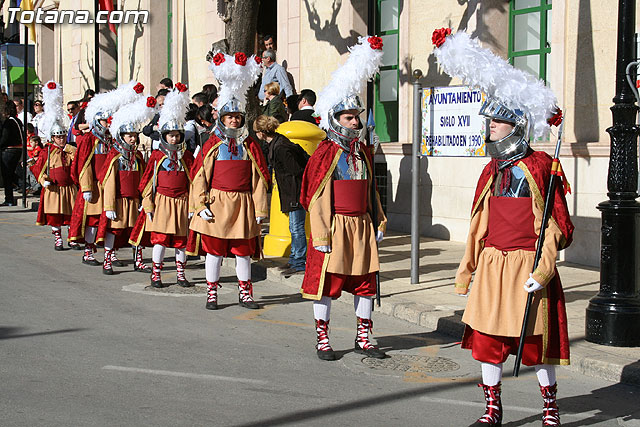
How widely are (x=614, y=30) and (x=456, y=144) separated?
2.95m

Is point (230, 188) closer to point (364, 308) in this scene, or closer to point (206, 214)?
point (206, 214)

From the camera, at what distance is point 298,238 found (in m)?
10.9

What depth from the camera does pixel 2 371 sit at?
6348 millimetres

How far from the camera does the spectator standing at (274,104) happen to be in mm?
12977

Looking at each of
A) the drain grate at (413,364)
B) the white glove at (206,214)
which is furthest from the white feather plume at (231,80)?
the drain grate at (413,364)

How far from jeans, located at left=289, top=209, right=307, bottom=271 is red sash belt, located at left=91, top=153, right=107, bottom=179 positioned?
2830 millimetres

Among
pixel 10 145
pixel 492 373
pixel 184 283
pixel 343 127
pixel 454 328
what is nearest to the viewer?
pixel 492 373

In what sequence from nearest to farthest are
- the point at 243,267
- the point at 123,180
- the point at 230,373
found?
the point at 230,373, the point at 243,267, the point at 123,180

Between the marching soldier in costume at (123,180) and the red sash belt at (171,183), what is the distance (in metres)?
0.91

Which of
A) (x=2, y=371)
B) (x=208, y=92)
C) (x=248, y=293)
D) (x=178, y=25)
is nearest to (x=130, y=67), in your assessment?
(x=178, y=25)

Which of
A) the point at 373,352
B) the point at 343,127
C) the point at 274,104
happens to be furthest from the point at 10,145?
the point at 373,352

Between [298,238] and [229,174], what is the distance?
6.84 ft

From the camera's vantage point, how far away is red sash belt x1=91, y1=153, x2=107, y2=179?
11945mm

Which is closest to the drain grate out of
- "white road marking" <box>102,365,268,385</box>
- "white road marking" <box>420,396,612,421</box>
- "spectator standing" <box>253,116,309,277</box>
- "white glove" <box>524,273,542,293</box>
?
"white road marking" <box>420,396,612,421</box>
